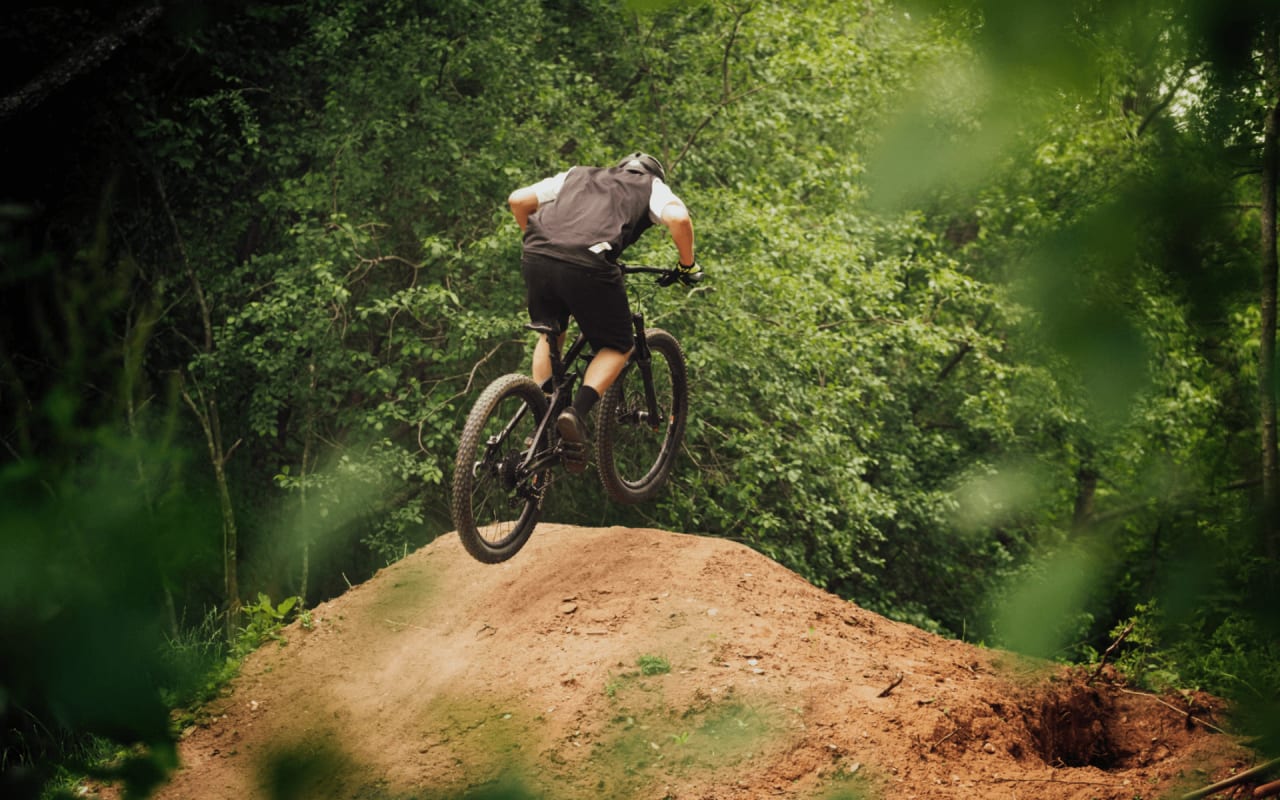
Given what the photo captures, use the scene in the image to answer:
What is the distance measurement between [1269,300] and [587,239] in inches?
139

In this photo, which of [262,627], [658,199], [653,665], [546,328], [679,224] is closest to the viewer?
[653,665]

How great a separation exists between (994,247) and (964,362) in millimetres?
1731

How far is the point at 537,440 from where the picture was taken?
4914 mm

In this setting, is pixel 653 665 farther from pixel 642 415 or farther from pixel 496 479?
pixel 642 415

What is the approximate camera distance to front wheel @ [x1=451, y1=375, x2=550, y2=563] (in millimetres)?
4664

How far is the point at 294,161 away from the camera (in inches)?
378

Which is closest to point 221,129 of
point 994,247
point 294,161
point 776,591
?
point 294,161

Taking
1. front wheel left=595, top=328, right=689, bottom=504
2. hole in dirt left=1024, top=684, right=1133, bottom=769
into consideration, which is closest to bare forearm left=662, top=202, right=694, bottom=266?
front wheel left=595, top=328, right=689, bottom=504

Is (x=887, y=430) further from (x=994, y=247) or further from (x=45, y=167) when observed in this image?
(x=45, y=167)

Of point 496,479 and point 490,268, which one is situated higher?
point 490,268

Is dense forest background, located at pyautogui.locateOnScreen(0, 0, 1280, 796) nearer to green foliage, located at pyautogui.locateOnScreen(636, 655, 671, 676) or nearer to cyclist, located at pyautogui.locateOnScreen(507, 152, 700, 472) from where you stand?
cyclist, located at pyautogui.locateOnScreen(507, 152, 700, 472)

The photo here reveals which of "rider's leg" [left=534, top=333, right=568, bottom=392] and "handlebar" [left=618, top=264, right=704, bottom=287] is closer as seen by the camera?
"handlebar" [left=618, top=264, right=704, bottom=287]

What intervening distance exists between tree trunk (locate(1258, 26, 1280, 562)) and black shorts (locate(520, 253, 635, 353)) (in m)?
3.49

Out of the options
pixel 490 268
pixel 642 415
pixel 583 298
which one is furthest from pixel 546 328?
pixel 490 268
